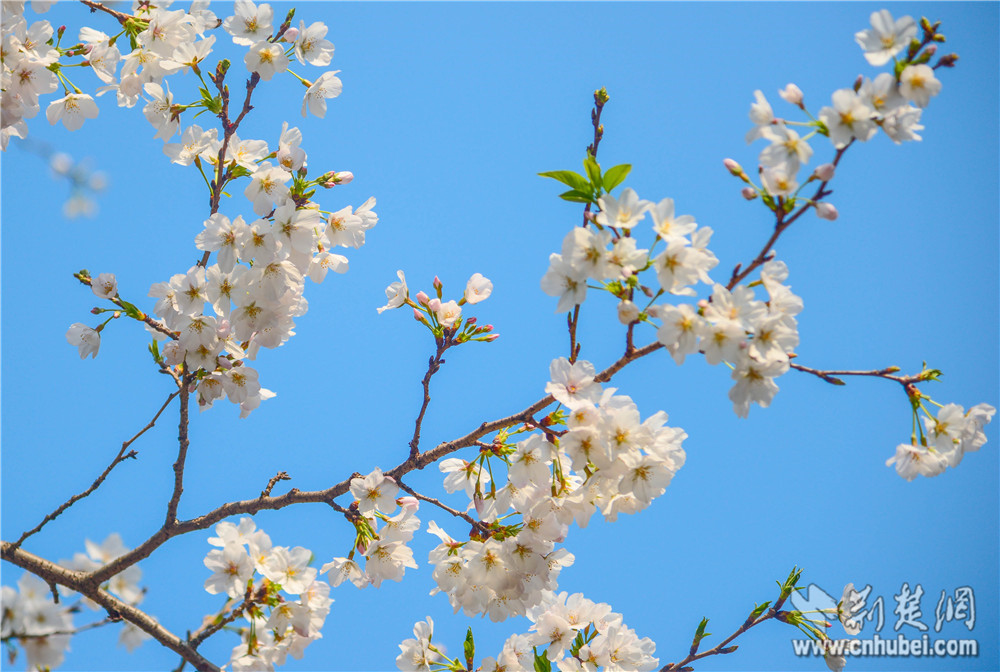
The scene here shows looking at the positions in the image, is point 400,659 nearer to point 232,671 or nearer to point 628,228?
point 232,671

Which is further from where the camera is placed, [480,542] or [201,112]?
[201,112]

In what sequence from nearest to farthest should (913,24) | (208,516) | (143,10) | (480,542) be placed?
(913,24)
(480,542)
(208,516)
(143,10)

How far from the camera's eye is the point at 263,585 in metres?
2.36

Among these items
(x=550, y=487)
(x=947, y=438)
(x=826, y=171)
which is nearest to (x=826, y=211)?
(x=826, y=171)

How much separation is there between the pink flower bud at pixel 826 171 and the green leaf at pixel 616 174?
1.55 ft

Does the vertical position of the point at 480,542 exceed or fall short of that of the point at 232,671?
it exceeds it

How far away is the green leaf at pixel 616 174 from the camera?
1926mm

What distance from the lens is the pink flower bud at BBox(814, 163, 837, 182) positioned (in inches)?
70.8

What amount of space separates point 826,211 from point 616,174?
1.77ft

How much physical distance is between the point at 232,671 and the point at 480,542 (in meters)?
0.94

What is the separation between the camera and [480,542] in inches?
91.8

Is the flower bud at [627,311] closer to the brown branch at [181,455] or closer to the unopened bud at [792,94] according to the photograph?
the unopened bud at [792,94]

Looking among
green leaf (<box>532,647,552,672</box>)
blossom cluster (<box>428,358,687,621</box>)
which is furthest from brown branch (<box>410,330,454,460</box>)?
green leaf (<box>532,647,552,672</box>)

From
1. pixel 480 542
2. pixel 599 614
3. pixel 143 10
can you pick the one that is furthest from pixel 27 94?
pixel 599 614
